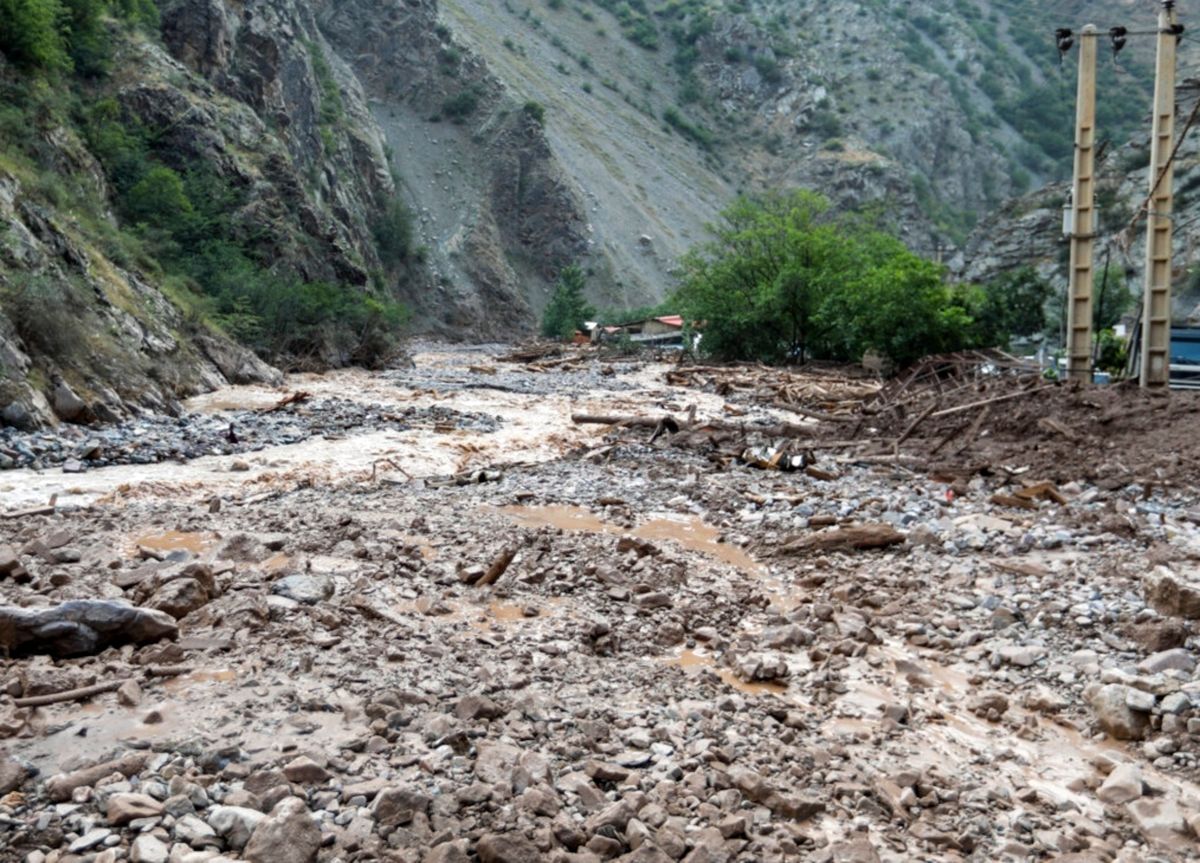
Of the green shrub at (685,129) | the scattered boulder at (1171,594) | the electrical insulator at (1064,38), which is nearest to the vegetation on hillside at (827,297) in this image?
the electrical insulator at (1064,38)

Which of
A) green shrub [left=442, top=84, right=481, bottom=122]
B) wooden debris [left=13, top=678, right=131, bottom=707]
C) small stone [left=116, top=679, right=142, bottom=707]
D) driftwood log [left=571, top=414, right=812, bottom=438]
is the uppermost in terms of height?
green shrub [left=442, top=84, right=481, bottom=122]

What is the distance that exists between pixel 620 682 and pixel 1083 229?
15.3m

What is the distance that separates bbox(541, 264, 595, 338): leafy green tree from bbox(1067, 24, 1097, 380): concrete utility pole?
141 feet

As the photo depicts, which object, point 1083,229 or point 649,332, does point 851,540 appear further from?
point 649,332

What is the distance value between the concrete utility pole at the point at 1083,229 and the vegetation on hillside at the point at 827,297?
10.1 m

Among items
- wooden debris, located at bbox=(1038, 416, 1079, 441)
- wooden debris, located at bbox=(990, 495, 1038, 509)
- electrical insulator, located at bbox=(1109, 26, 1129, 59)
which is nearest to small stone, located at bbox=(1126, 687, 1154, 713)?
wooden debris, located at bbox=(990, 495, 1038, 509)

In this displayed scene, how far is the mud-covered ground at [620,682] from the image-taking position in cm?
305

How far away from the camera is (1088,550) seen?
6961 mm

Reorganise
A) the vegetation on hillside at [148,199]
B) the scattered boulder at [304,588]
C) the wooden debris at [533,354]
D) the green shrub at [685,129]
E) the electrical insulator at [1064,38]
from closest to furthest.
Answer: the scattered boulder at [304,588], the electrical insulator at [1064,38], the vegetation on hillside at [148,199], the wooden debris at [533,354], the green shrub at [685,129]

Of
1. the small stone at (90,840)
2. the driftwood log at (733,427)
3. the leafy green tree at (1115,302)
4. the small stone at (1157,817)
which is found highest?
the small stone at (90,840)

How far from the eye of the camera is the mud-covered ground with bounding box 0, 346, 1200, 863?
10.0 ft

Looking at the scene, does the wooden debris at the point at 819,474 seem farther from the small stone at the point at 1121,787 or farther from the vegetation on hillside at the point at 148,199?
the vegetation on hillside at the point at 148,199

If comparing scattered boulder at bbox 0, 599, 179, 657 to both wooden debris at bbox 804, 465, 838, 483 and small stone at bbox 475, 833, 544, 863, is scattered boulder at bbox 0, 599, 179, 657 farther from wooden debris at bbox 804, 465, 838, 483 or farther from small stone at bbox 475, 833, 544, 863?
wooden debris at bbox 804, 465, 838, 483

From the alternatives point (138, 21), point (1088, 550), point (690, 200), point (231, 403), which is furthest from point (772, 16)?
point (1088, 550)
